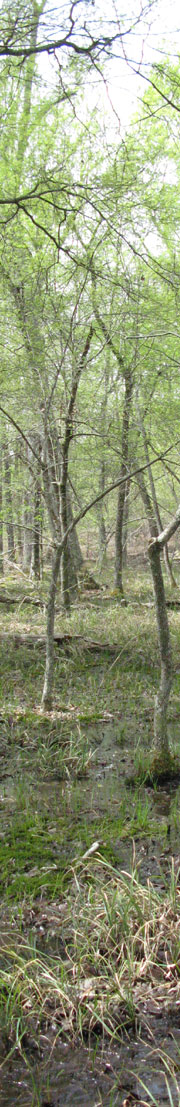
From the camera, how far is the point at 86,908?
3762 mm

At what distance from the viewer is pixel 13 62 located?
418cm

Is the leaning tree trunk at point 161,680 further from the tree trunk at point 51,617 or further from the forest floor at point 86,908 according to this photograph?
the tree trunk at point 51,617

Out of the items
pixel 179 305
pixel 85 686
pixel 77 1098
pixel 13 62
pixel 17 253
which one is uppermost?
pixel 179 305

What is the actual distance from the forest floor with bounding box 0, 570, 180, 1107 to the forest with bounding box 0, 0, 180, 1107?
1 cm

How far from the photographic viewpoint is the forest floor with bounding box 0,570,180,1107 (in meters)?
2.84

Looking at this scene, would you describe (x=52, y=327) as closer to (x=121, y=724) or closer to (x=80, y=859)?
(x=121, y=724)

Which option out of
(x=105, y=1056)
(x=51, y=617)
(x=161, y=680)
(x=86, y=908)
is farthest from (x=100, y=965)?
(x=51, y=617)

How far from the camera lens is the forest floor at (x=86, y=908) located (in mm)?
2836

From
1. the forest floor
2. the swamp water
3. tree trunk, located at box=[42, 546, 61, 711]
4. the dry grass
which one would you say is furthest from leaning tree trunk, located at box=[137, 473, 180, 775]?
Answer: the dry grass

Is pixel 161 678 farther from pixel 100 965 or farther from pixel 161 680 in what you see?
pixel 100 965

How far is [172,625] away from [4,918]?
9.00 metres

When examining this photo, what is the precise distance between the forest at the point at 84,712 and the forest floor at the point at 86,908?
13 mm

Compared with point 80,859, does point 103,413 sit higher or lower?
higher

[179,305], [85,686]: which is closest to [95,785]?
[85,686]
